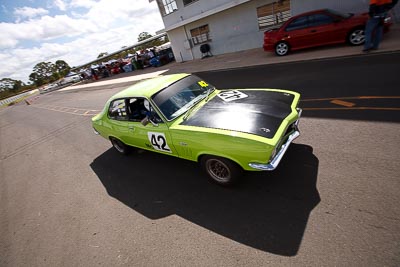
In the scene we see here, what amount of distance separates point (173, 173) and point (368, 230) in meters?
3.06

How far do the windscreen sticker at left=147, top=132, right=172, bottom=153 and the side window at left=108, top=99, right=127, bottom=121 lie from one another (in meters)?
0.96

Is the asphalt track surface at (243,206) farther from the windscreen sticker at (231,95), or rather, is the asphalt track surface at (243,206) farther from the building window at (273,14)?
the building window at (273,14)

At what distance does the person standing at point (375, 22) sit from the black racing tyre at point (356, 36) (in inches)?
33.7

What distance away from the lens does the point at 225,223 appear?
2918 millimetres

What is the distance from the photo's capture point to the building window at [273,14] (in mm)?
12578

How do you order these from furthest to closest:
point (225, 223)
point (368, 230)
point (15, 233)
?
point (15, 233) < point (225, 223) < point (368, 230)

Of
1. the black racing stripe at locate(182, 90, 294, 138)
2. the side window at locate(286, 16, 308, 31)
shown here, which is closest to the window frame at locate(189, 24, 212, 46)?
the side window at locate(286, 16, 308, 31)

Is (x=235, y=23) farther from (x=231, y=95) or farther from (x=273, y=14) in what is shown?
(x=231, y=95)

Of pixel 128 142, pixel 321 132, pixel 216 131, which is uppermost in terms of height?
pixel 216 131

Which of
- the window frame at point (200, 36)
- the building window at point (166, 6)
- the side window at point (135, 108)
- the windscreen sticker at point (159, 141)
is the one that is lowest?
the windscreen sticker at point (159, 141)

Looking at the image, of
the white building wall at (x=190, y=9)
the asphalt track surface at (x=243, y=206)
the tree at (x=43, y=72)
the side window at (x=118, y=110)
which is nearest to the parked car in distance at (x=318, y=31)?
the asphalt track surface at (x=243, y=206)

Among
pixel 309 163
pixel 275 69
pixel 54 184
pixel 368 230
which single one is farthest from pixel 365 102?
pixel 54 184

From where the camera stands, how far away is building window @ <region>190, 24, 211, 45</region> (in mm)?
16688

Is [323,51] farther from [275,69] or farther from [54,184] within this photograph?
[54,184]
